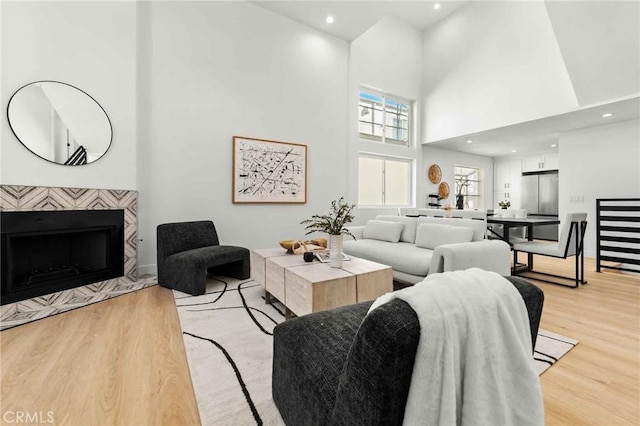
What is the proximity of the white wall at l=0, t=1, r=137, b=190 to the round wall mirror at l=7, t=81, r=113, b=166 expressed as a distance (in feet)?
0.21

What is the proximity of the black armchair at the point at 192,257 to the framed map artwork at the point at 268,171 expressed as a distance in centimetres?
85

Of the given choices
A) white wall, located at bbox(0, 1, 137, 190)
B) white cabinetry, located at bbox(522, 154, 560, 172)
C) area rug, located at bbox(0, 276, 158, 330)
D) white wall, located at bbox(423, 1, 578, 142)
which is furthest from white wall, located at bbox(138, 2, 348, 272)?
white cabinetry, located at bbox(522, 154, 560, 172)

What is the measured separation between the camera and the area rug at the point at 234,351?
135cm

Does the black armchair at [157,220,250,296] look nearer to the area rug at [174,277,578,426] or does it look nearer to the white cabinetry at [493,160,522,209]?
the area rug at [174,277,578,426]

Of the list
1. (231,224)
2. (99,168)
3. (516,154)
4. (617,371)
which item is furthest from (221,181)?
(516,154)

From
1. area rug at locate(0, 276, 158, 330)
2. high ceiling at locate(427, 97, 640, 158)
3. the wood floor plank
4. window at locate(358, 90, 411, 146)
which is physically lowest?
the wood floor plank

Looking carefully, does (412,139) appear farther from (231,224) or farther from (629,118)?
(231,224)

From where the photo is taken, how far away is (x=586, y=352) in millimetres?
1901

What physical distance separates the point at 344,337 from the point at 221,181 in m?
3.48

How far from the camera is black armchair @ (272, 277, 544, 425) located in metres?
0.64

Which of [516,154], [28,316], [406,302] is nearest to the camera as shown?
[406,302]

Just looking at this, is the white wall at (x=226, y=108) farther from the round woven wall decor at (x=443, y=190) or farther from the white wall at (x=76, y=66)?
the round woven wall decor at (x=443, y=190)

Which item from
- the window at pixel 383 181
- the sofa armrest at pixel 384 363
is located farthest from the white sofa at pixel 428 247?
the sofa armrest at pixel 384 363

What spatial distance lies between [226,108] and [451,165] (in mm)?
5557
